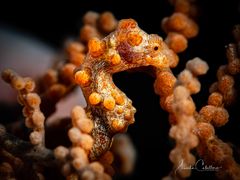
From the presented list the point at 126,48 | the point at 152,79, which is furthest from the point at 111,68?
the point at 152,79

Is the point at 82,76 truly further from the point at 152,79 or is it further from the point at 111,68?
the point at 152,79

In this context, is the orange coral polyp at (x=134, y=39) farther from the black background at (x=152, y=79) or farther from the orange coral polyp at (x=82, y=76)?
the black background at (x=152, y=79)

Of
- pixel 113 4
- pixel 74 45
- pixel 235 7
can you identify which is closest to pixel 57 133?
pixel 74 45

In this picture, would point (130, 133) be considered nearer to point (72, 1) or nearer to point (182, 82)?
point (182, 82)
